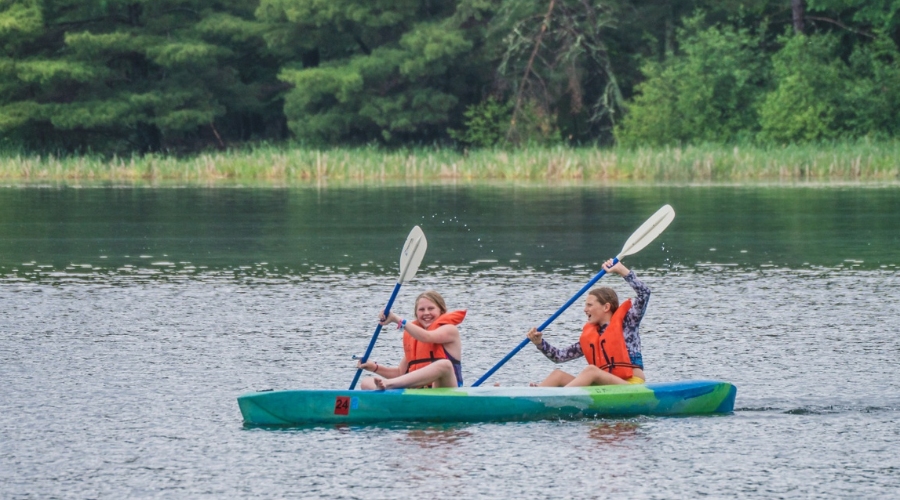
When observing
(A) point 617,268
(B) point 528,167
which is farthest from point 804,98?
(A) point 617,268

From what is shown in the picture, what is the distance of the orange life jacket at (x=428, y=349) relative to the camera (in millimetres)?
8680

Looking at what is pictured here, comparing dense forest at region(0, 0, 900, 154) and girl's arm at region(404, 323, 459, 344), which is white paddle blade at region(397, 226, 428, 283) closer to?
girl's arm at region(404, 323, 459, 344)

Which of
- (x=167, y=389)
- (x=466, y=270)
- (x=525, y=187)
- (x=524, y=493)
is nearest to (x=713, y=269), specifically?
(x=466, y=270)

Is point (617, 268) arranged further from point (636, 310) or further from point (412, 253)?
point (412, 253)

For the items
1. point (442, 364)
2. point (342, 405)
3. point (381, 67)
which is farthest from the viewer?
point (381, 67)

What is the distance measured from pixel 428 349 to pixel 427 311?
0.73ft

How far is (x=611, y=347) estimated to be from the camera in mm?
8844

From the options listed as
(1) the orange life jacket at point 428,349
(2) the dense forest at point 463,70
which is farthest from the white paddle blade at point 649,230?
(2) the dense forest at point 463,70

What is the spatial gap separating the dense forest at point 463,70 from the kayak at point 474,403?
114 feet

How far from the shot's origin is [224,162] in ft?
132

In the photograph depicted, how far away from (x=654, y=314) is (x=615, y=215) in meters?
10.3

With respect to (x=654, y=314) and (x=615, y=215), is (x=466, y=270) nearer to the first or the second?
(x=654, y=314)

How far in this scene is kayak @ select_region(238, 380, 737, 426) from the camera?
834 centimetres

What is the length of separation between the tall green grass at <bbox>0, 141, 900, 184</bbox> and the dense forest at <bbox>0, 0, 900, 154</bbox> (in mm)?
3899
